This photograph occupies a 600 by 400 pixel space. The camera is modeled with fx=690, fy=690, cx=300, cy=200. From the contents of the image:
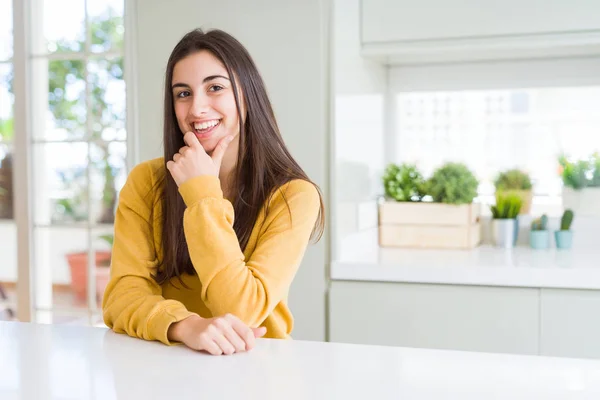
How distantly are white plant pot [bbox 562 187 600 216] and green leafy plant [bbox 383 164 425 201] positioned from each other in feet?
1.94

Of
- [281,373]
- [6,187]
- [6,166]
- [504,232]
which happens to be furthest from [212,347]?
[6,187]

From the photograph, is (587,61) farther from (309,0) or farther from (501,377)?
(501,377)

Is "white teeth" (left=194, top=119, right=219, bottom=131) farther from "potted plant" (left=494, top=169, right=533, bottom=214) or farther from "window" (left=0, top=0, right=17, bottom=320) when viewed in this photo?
"window" (left=0, top=0, right=17, bottom=320)

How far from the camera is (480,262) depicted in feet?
7.22

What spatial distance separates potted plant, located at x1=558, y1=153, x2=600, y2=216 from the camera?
8.71ft

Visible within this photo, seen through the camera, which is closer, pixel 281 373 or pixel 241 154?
pixel 281 373

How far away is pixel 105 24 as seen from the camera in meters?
2.79

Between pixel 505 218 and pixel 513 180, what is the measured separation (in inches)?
7.6

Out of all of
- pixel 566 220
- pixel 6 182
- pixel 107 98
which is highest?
pixel 107 98

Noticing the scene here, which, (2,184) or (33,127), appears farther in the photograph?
(2,184)

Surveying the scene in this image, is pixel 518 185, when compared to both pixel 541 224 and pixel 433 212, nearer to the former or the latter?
pixel 541 224

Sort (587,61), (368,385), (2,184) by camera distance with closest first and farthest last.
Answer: (368,385), (587,61), (2,184)

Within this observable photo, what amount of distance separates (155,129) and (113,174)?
1.60ft

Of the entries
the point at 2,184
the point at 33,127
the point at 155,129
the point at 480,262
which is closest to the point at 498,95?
the point at 480,262
